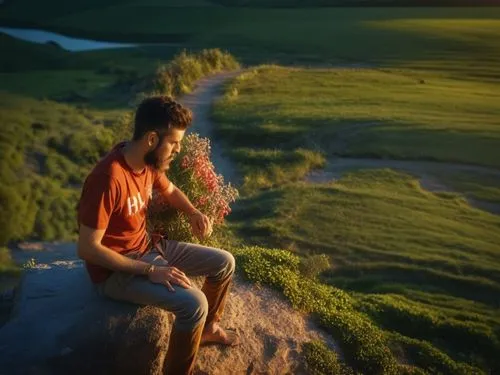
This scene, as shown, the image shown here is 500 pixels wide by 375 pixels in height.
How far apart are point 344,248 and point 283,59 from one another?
2819 centimetres

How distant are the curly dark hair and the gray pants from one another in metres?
1.04

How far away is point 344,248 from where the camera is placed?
10688 mm

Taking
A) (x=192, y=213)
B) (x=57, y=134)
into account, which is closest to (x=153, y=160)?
(x=192, y=213)

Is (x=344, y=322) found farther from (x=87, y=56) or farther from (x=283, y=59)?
(x=87, y=56)

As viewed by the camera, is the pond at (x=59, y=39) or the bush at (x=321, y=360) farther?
the pond at (x=59, y=39)

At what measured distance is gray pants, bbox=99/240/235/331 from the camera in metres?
4.45

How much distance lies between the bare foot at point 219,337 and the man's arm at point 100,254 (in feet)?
3.81

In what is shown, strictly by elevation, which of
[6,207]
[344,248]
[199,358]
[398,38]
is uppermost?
[398,38]

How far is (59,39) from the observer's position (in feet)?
176

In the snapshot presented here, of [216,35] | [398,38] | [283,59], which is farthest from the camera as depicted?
[216,35]

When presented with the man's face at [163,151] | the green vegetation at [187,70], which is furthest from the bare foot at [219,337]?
the green vegetation at [187,70]

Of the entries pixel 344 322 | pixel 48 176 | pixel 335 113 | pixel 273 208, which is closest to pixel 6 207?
pixel 48 176

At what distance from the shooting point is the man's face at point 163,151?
4.50 meters

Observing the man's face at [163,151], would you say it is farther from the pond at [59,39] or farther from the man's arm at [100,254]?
the pond at [59,39]
